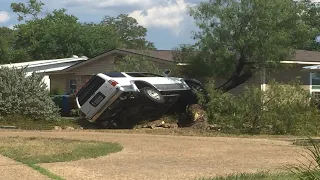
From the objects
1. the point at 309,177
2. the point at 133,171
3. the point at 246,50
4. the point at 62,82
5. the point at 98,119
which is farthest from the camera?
the point at 62,82

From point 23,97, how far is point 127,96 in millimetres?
4467

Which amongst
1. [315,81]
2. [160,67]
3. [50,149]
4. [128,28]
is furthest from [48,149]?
[128,28]

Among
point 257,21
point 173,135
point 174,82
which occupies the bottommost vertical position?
point 173,135

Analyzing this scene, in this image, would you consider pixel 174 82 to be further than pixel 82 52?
No

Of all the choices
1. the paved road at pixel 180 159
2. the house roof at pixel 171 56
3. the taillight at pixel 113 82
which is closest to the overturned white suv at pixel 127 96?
the taillight at pixel 113 82

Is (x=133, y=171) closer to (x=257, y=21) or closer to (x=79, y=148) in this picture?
(x=79, y=148)

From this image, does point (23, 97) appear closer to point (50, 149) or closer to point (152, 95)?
point (152, 95)

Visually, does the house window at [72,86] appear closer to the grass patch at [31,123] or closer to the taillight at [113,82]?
the grass patch at [31,123]

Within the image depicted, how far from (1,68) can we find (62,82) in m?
13.8

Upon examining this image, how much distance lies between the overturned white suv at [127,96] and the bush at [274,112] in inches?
91.8

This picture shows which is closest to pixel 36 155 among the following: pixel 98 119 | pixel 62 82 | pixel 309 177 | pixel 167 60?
pixel 309 177

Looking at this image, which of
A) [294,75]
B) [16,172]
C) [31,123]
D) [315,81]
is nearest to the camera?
[16,172]

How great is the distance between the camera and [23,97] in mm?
20609

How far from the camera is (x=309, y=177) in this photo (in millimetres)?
7160
